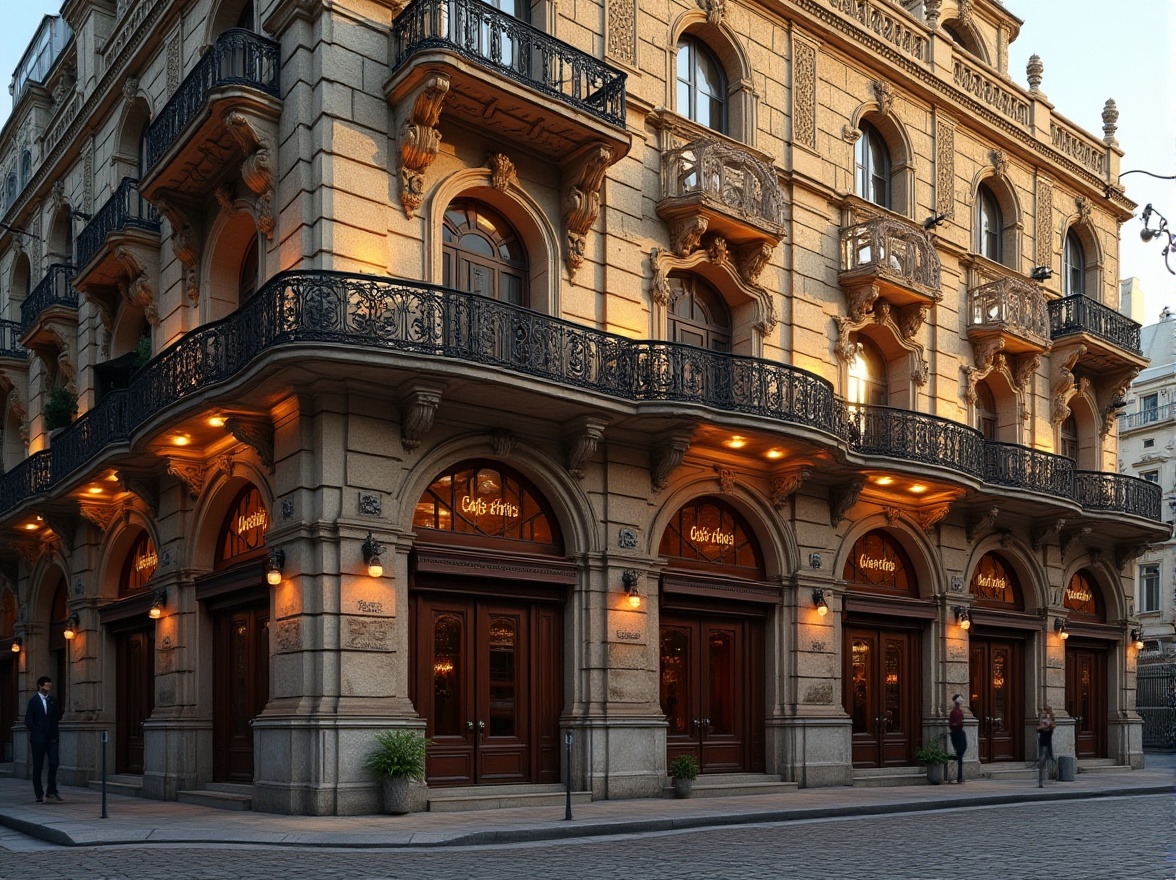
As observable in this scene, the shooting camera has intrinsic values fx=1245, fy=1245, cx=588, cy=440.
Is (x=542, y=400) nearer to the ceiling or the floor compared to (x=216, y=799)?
nearer to the ceiling

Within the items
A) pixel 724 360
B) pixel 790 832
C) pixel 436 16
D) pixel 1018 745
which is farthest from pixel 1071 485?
pixel 436 16

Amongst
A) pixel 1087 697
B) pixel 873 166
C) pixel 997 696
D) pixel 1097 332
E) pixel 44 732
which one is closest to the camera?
pixel 44 732

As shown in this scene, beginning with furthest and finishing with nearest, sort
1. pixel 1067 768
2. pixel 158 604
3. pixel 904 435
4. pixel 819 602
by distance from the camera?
1. pixel 1067 768
2. pixel 904 435
3. pixel 819 602
4. pixel 158 604

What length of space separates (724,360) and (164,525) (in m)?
10.2

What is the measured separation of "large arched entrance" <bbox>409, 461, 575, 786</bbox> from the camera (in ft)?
59.8

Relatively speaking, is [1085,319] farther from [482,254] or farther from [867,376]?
[482,254]

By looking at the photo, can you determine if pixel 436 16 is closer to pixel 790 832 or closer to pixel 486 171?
pixel 486 171

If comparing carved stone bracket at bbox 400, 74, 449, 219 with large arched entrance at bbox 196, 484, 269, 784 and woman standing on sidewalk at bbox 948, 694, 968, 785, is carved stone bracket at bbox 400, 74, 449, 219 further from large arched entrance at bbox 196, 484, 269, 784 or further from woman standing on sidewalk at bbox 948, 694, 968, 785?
woman standing on sidewalk at bbox 948, 694, 968, 785

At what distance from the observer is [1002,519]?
27828 millimetres

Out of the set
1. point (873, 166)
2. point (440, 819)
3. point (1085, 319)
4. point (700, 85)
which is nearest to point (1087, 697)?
point (1085, 319)

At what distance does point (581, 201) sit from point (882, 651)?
11271 mm

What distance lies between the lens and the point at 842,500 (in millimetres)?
23578

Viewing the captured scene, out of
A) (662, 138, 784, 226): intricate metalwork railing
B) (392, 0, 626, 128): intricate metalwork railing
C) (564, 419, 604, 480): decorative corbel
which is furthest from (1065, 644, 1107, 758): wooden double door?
(392, 0, 626, 128): intricate metalwork railing

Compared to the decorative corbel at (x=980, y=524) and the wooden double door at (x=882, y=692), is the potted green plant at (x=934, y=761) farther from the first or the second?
the decorative corbel at (x=980, y=524)
